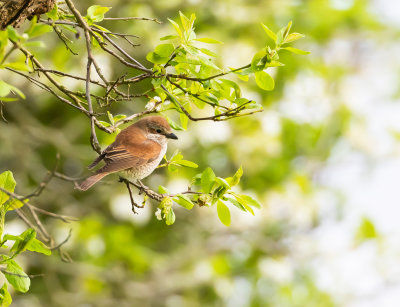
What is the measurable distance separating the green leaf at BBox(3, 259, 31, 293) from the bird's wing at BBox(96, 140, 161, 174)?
121cm

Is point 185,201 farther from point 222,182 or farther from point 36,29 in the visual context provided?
point 36,29

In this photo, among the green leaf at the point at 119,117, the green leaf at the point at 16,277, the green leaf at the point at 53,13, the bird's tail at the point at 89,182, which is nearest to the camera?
the green leaf at the point at 16,277

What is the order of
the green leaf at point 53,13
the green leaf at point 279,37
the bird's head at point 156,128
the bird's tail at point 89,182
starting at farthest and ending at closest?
the bird's head at point 156,128 → the bird's tail at point 89,182 → the green leaf at point 53,13 → the green leaf at point 279,37

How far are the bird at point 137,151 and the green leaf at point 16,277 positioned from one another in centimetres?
95

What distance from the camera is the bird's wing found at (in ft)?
13.1

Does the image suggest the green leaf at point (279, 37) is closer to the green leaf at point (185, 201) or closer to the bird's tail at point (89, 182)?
the green leaf at point (185, 201)

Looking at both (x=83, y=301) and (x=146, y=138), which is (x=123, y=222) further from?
(x=146, y=138)

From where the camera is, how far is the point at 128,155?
418 centimetres

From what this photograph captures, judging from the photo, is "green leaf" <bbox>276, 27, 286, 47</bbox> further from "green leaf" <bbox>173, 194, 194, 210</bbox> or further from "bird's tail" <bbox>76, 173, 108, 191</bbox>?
"bird's tail" <bbox>76, 173, 108, 191</bbox>

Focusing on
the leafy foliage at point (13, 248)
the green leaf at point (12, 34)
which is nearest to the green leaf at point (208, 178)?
the leafy foliage at point (13, 248)

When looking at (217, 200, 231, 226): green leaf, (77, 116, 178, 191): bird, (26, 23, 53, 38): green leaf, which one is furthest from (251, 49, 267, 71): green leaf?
(77, 116, 178, 191): bird

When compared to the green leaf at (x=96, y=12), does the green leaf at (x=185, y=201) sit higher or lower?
lower

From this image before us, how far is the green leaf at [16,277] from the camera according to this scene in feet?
8.92

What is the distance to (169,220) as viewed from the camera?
9.73 feet
